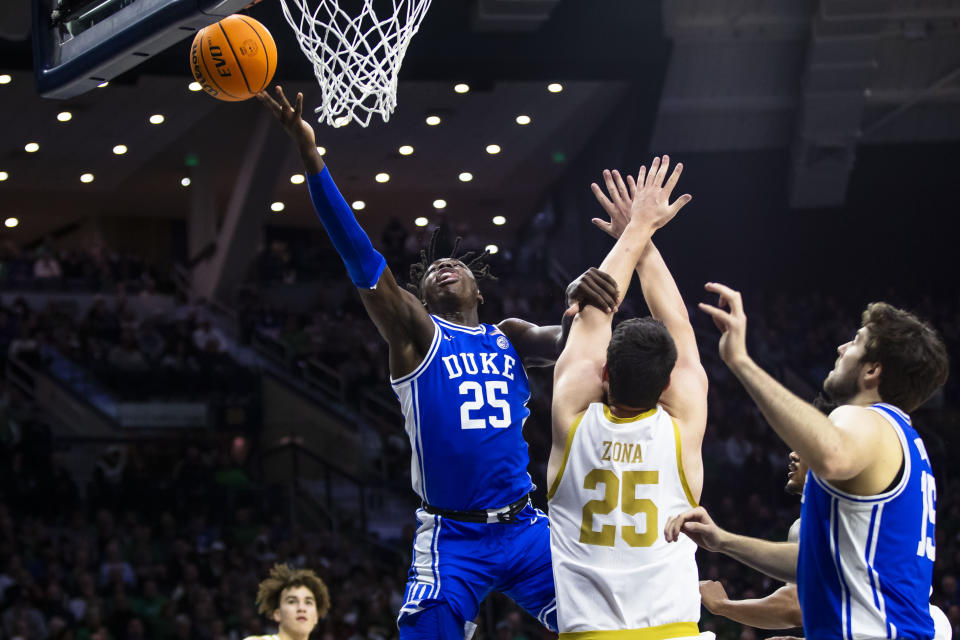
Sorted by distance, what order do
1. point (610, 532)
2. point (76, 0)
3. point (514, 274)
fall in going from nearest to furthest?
1. point (610, 532)
2. point (76, 0)
3. point (514, 274)

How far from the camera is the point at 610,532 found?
389 cm

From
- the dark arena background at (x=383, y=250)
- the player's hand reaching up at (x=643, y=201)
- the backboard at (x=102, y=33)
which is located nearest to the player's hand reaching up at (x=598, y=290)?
the player's hand reaching up at (x=643, y=201)

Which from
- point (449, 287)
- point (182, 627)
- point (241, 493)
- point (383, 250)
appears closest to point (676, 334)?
point (449, 287)

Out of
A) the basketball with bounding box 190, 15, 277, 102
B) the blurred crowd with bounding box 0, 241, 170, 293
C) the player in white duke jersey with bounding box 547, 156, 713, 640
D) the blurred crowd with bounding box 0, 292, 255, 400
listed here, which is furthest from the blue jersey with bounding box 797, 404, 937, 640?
the blurred crowd with bounding box 0, 241, 170, 293

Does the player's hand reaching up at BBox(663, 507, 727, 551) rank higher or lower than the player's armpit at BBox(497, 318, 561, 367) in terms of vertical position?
lower

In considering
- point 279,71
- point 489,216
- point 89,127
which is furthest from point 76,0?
point 489,216

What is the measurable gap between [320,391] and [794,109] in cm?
864

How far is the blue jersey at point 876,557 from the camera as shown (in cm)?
356

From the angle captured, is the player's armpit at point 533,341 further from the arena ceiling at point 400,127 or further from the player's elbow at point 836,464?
the arena ceiling at point 400,127

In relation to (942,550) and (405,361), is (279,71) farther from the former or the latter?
(405,361)

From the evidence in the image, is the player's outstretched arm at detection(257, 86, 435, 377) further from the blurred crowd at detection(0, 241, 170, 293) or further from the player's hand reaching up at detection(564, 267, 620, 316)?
the blurred crowd at detection(0, 241, 170, 293)

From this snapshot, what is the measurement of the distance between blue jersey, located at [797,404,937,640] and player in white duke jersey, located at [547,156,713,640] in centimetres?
44

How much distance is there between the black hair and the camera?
12.5 ft

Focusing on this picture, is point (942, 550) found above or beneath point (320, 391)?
beneath
